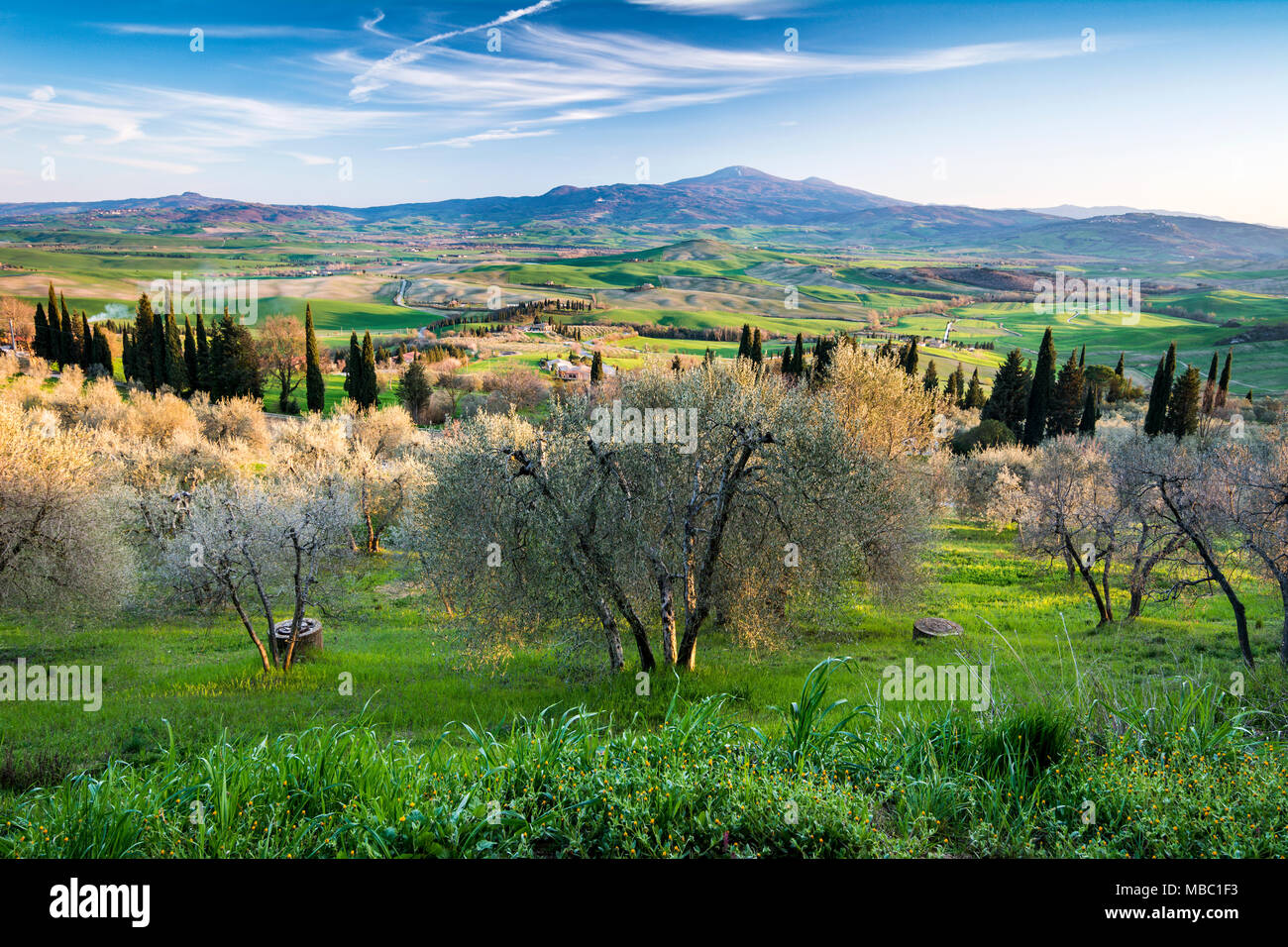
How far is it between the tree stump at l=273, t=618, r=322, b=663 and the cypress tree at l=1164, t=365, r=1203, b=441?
8048cm

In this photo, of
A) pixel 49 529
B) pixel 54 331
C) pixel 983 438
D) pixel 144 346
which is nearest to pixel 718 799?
pixel 49 529

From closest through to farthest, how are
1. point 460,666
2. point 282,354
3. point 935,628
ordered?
point 460,666 < point 935,628 < point 282,354

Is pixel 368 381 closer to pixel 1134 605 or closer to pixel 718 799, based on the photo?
pixel 1134 605

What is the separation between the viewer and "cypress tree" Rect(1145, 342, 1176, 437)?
225 ft

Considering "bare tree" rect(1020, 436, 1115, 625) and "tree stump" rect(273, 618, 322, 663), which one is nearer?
"tree stump" rect(273, 618, 322, 663)

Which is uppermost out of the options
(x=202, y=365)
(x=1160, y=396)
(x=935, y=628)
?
(x=202, y=365)

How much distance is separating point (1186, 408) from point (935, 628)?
64.6 m

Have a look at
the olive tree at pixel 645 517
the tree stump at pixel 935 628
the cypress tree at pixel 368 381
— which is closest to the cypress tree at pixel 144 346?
the cypress tree at pixel 368 381

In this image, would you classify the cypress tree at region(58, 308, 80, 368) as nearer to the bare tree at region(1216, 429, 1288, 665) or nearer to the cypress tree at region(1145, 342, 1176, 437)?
the bare tree at region(1216, 429, 1288, 665)

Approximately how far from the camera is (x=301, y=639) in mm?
25297

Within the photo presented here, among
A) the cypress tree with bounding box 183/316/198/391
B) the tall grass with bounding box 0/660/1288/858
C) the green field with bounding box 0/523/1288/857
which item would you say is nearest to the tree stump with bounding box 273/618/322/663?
the green field with bounding box 0/523/1288/857

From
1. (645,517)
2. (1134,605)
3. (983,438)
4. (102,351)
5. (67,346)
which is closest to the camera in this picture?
(645,517)
